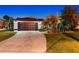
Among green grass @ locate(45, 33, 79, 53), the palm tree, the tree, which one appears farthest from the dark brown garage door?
the tree

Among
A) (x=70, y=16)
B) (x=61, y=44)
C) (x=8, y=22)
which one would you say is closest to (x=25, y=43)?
(x=8, y=22)

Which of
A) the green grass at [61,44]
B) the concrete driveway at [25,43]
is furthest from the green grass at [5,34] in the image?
the green grass at [61,44]

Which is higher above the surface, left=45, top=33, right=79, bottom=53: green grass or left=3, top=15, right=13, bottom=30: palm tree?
left=3, top=15, right=13, bottom=30: palm tree

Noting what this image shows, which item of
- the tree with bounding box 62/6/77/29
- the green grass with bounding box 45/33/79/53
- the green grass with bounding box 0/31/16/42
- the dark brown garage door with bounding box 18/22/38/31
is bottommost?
the green grass with bounding box 45/33/79/53

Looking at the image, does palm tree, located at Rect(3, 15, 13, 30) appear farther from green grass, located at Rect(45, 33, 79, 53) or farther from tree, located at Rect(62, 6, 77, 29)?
tree, located at Rect(62, 6, 77, 29)

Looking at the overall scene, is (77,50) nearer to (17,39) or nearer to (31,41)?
(31,41)

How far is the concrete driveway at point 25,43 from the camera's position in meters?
2.05

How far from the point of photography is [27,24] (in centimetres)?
213

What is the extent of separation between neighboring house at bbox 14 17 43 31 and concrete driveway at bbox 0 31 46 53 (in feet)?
0.18

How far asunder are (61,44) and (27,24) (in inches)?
19.1

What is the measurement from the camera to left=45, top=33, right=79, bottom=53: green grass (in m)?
2.04

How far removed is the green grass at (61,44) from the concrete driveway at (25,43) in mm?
75
